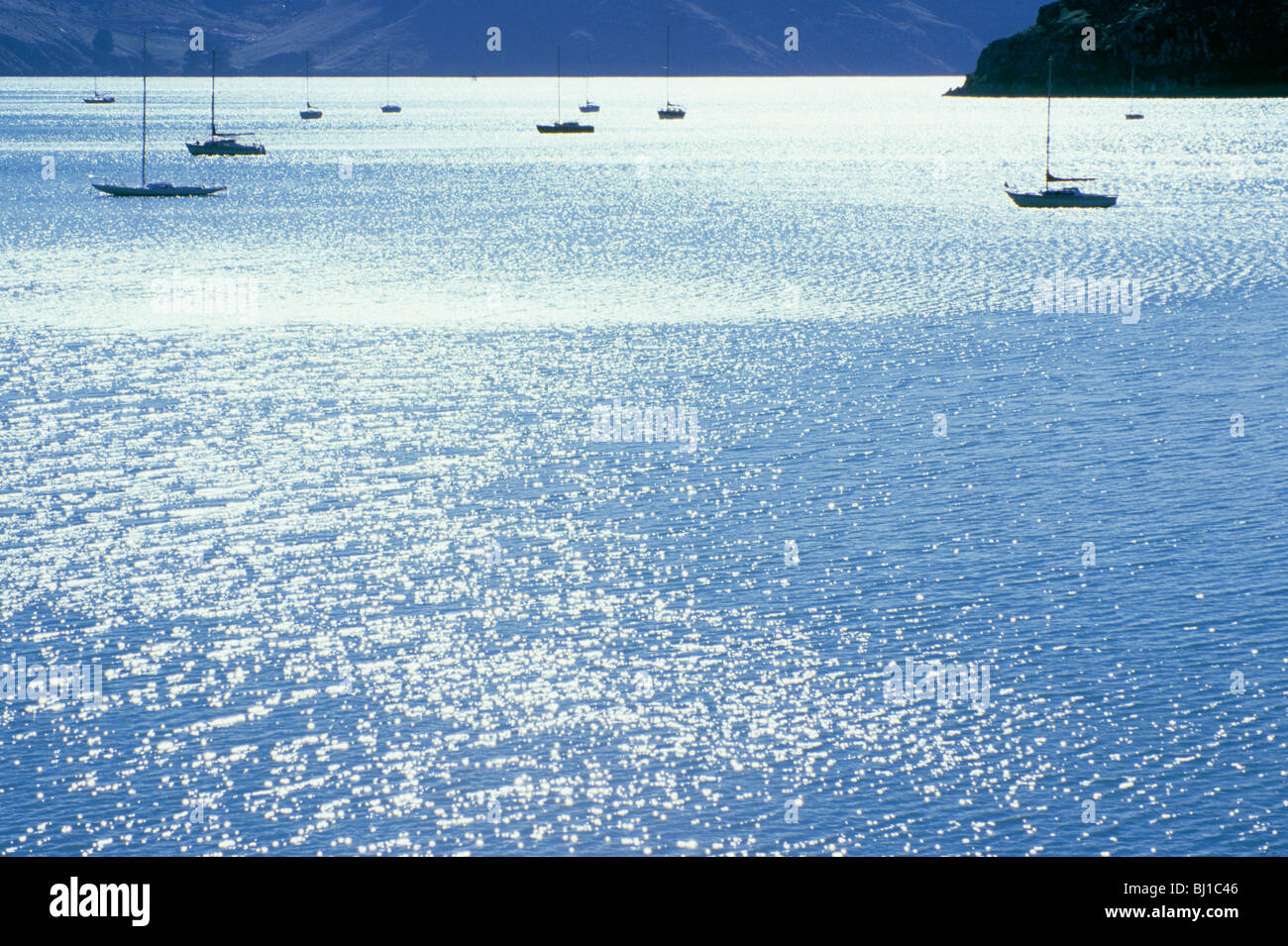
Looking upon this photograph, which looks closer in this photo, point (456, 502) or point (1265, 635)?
point (1265, 635)

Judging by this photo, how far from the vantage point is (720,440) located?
69.0 m

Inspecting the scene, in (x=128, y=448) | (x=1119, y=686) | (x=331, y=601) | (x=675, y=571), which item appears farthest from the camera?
(x=128, y=448)

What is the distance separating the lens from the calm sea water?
34.1m

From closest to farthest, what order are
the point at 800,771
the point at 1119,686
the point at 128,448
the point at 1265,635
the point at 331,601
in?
the point at 800,771 → the point at 1119,686 → the point at 1265,635 → the point at 331,601 → the point at 128,448

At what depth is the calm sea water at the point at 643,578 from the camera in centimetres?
3406

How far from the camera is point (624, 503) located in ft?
194

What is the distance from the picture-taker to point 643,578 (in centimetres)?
4997
